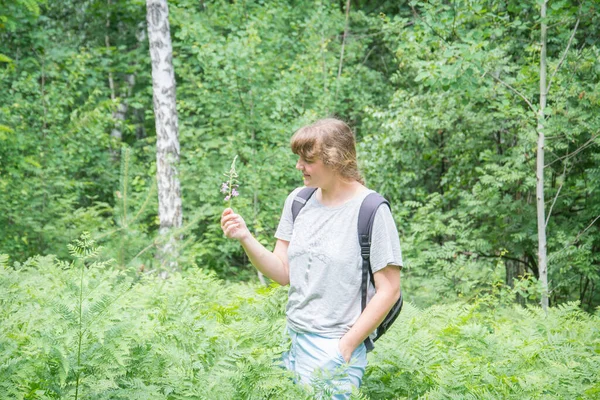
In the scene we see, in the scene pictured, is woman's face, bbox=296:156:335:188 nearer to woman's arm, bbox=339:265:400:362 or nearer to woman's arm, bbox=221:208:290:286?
woman's arm, bbox=221:208:290:286

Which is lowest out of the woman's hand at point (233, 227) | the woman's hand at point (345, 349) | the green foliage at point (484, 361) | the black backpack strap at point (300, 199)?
the green foliage at point (484, 361)

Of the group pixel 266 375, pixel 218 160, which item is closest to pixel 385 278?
pixel 266 375

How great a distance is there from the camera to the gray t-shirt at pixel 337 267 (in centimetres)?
293

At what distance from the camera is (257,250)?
A: 3252 mm

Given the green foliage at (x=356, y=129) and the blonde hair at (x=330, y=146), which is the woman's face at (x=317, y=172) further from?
the green foliage at (x=356, y=129)

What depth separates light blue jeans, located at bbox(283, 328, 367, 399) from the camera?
111 inches

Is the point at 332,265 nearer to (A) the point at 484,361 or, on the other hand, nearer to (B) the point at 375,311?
(B) the point at 375,311

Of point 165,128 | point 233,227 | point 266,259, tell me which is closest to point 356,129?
point 165,128

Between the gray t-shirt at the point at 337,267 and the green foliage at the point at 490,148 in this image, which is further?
the green foliage at the point at 490,148

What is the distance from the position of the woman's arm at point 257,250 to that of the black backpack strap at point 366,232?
56cm

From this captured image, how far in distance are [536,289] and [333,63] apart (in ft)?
21.5

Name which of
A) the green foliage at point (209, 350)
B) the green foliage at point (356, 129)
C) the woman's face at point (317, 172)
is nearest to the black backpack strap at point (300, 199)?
the woman's face at point (317, 172)

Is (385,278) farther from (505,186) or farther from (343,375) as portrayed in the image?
(505,186)

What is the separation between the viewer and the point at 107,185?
43.5ft
